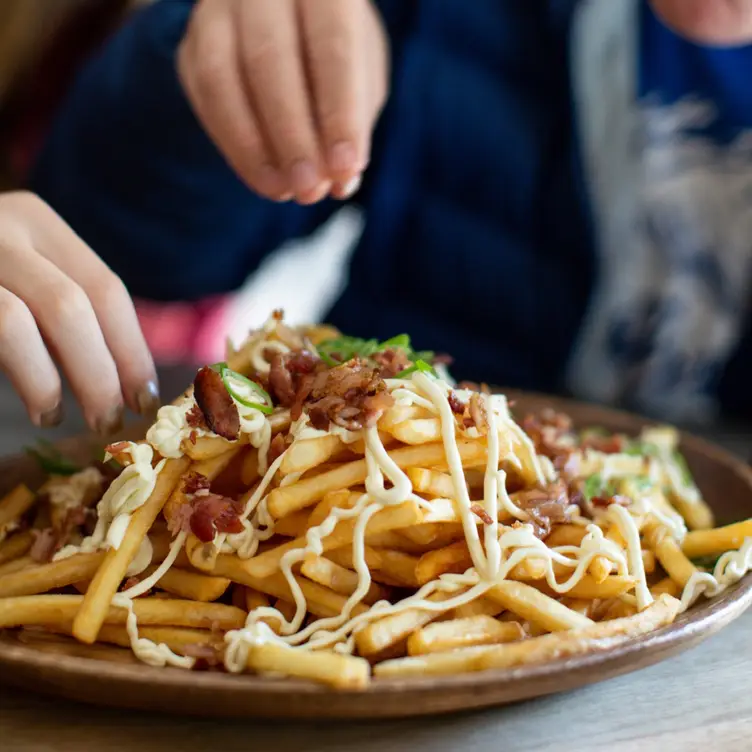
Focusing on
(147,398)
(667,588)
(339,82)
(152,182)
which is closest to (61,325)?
(147,398)

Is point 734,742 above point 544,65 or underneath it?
underneath

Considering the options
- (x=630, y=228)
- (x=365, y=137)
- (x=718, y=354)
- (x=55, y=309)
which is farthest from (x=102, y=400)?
(x=718, y=354)

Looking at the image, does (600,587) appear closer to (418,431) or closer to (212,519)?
(418,431)

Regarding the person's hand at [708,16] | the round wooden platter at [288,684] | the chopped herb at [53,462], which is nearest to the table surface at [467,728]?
the round wooden platter at [288,684]

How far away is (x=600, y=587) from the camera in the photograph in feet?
3.61

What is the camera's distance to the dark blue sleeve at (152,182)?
2555 millimetres

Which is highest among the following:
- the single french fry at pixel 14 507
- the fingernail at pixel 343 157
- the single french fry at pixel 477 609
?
the fingernail at pixel 343 157

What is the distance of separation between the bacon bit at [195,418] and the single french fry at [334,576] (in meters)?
0.23

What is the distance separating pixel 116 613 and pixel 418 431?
1.41 ft

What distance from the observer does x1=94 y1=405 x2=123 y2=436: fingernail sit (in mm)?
1232

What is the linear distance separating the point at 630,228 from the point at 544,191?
1.01ft

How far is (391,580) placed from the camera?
1133 mm

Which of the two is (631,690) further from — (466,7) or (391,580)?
(466,7)

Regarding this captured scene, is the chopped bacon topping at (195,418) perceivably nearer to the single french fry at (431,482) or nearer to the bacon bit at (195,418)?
the bacon bit at (195,418)
